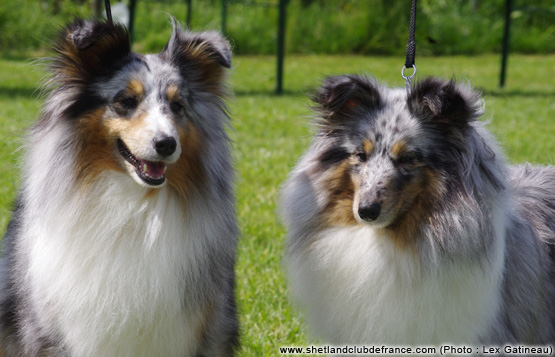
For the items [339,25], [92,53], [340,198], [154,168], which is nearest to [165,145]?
[154,168]

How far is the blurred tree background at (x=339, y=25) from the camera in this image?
19.3m

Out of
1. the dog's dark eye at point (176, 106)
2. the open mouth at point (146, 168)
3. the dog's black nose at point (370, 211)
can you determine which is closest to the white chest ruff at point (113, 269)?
the open mouth at point (146, 168)

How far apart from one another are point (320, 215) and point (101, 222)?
113 cm

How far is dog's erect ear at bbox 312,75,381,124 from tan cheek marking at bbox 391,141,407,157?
0.30 metres

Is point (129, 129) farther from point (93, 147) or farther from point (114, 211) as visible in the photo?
point (114, 211)

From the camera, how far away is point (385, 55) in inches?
850

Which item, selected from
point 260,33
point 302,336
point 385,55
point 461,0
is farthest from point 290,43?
point 302,336

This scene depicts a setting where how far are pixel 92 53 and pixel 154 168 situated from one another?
666 millimetres

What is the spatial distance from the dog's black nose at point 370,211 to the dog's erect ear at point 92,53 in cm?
141

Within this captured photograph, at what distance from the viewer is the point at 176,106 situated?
131 inches

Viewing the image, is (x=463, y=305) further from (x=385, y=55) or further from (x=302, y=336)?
(x=385, y=55)

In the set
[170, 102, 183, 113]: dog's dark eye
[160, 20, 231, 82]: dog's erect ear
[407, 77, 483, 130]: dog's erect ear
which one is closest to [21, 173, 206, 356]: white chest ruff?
[170, 102, 183, 113]: dog's dark eye

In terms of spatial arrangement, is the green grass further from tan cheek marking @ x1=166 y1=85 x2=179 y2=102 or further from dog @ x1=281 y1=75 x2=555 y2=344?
tan cheek marking @ x1=166 y1=85 x2=179 y2=102

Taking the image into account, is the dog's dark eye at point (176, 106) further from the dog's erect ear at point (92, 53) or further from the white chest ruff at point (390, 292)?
the white chest ruff at point (390, 292)
